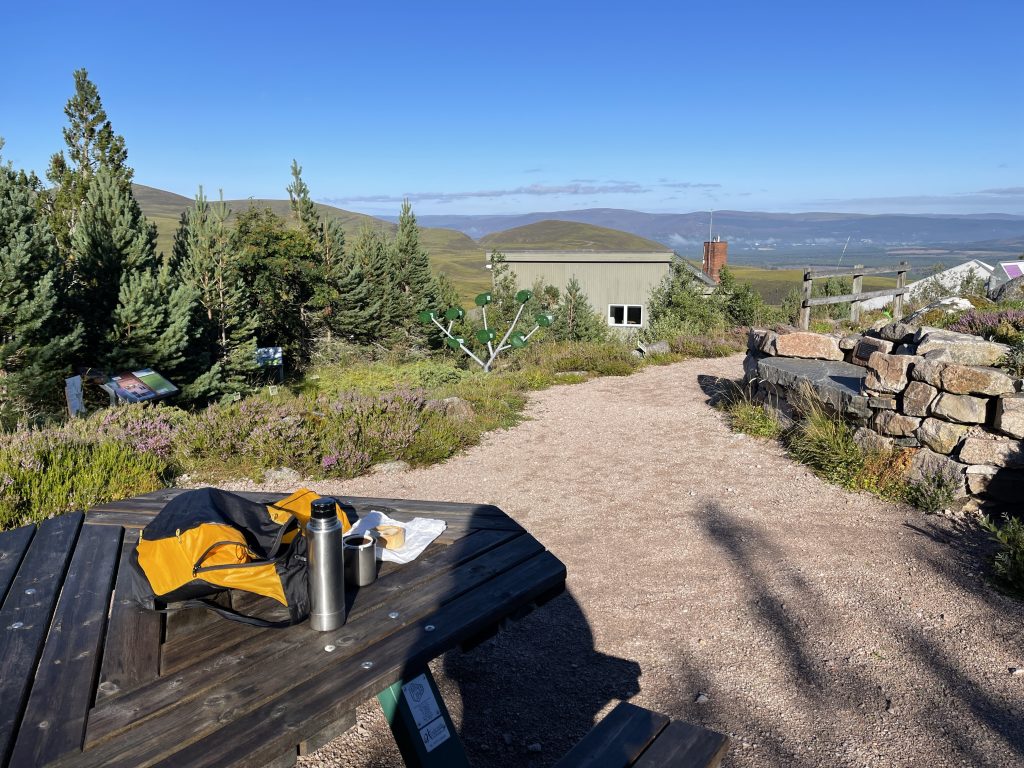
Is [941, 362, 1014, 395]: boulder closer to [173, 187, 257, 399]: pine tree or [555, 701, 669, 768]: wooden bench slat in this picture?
[555, 701, 669, 768]: wooden bench slat

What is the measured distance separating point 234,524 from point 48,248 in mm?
8679

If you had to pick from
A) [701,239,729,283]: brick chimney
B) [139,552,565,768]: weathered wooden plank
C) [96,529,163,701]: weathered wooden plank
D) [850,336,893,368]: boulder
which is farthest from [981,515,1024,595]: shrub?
[701,239,729,283]: brick chimney

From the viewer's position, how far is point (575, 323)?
23.9 m

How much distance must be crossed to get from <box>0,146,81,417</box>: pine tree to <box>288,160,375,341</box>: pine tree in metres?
10.1

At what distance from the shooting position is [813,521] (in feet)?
17.3

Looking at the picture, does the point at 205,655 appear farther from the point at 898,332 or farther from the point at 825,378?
the point at 898,332

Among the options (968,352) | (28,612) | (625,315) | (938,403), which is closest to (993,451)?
(938,403)

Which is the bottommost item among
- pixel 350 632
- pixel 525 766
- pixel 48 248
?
pixel 525 766

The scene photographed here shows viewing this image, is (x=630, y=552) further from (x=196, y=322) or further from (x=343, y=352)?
(x=343, y=352)

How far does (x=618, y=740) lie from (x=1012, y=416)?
445cm

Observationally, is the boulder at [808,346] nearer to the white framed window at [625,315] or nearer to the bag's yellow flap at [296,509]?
the bag's yellow flap at [296,509]

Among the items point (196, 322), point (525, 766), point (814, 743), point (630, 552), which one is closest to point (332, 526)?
point (525, 766)

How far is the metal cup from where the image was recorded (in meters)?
2.41


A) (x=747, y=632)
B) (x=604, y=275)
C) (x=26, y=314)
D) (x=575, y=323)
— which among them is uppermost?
(x=26, y=314)
